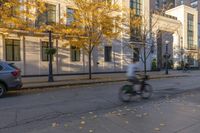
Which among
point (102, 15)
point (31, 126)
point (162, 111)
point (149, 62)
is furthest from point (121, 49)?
point (31, 126)

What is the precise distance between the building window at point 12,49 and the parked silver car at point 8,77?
11.9m

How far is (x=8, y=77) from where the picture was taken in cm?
1121

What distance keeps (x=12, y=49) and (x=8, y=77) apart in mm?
12470

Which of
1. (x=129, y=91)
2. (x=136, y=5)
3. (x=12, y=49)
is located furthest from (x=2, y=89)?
(x=136, y=5)

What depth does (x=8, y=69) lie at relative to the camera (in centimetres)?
1138

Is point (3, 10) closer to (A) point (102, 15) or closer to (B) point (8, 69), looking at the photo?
(B) point (8, 69)

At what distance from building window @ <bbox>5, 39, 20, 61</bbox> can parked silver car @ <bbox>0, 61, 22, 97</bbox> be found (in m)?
11.9

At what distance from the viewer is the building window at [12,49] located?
22.6 meters

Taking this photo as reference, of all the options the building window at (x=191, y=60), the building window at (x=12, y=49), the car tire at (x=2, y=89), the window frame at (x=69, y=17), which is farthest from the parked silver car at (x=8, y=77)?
the building window at (x=191, y=60)

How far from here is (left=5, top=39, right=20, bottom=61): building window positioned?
A: 22561 mm

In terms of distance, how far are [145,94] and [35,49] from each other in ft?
53.6

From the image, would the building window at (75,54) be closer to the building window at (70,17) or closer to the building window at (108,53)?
the building window at (70,17)

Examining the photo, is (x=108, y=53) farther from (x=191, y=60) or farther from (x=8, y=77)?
(x=191, y=60)

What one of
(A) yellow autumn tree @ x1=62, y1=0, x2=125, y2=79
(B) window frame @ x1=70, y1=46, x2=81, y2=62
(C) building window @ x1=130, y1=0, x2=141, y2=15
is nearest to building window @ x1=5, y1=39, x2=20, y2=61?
(A) yellow autumn tree @ x1=62, y1=0, x2=125, y2=79
